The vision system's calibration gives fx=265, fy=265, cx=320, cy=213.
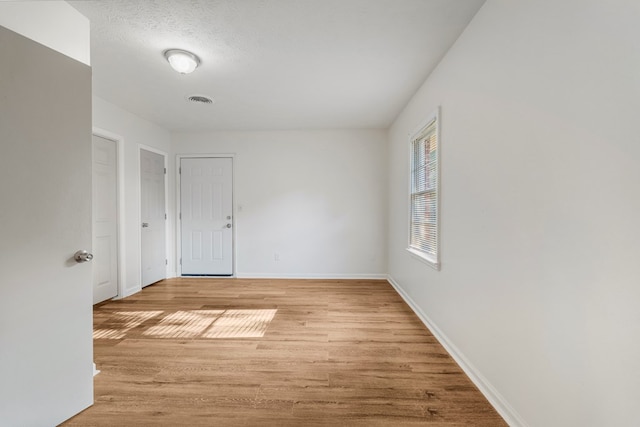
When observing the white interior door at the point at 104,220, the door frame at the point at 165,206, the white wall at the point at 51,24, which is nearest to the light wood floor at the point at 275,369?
the white interior door at the point at 104,220

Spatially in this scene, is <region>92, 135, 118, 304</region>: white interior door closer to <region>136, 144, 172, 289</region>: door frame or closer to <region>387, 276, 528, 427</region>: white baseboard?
<region>136, 144, 172, 289</region>: door frame

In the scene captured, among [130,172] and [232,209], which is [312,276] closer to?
[232,209]

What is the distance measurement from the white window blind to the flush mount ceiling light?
2183 mm

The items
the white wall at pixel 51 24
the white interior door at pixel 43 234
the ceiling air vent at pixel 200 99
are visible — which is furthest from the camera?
the ceiling air vent at pixel 200 99

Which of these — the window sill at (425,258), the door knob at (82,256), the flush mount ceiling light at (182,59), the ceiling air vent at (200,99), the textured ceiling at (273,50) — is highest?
the ceiling air vent at (200,99)

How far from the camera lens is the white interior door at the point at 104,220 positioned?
→ 313 cm

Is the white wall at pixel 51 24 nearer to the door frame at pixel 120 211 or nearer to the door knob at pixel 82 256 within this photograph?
the door knob at pixel 82 256

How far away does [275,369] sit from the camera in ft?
6.36

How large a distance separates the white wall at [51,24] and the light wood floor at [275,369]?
2172 millimetres

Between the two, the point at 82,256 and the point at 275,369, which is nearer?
the point at 82,256

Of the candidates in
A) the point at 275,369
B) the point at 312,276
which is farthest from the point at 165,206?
the point at 275,369

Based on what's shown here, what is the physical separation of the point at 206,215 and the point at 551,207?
4.50 m

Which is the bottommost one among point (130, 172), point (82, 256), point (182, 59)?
point (82, 256)

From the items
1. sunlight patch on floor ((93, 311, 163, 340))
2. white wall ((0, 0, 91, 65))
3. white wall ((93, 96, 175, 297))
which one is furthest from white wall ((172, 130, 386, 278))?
white wall ((0, 0, 91, 65))
